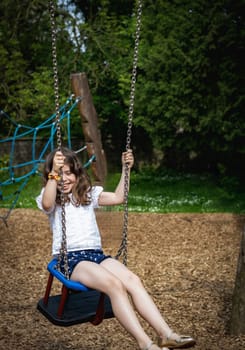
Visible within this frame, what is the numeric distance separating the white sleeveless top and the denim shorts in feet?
0.09

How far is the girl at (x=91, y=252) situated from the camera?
288 cm

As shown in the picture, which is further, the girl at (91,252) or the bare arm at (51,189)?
the bare arm at (51,189)

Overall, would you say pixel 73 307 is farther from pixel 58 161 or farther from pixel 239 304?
pixel 239 304

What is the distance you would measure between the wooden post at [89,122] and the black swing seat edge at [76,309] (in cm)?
338

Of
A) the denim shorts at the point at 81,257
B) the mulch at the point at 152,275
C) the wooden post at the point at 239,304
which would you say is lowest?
the mulch at the point at 152,275

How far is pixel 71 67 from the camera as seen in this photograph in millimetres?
15609

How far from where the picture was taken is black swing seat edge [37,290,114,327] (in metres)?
2.97

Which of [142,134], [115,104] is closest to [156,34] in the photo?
[115,104]

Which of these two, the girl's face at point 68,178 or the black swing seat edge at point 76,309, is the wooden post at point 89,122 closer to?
the girl's face at point 68,178

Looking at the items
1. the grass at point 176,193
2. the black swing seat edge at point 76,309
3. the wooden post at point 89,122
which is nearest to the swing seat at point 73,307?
the black swing seat edge at point 76,309

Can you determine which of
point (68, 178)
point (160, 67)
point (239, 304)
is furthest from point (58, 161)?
point (160, 67)

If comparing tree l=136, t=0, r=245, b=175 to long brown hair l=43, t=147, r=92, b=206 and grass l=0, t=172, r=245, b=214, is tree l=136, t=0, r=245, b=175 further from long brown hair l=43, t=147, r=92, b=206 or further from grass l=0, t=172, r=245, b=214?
long brown hair l=43, t=147, r=92, b=206

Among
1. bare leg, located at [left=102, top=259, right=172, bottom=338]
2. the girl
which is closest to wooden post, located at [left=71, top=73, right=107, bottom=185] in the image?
the girl

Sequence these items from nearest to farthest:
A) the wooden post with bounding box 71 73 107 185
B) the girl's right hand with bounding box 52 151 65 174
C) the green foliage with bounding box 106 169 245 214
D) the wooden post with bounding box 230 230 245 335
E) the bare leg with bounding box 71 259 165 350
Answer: the bare leg with bounding box 71 259 165 350 < the girl's right hand with bounding box 52 151 65 174 < the wooden post with bounding box 230 230 245 335 < the wooden post with bounding box 71 73 107 185 < the green foliage with bounding box 106 169 245 214
